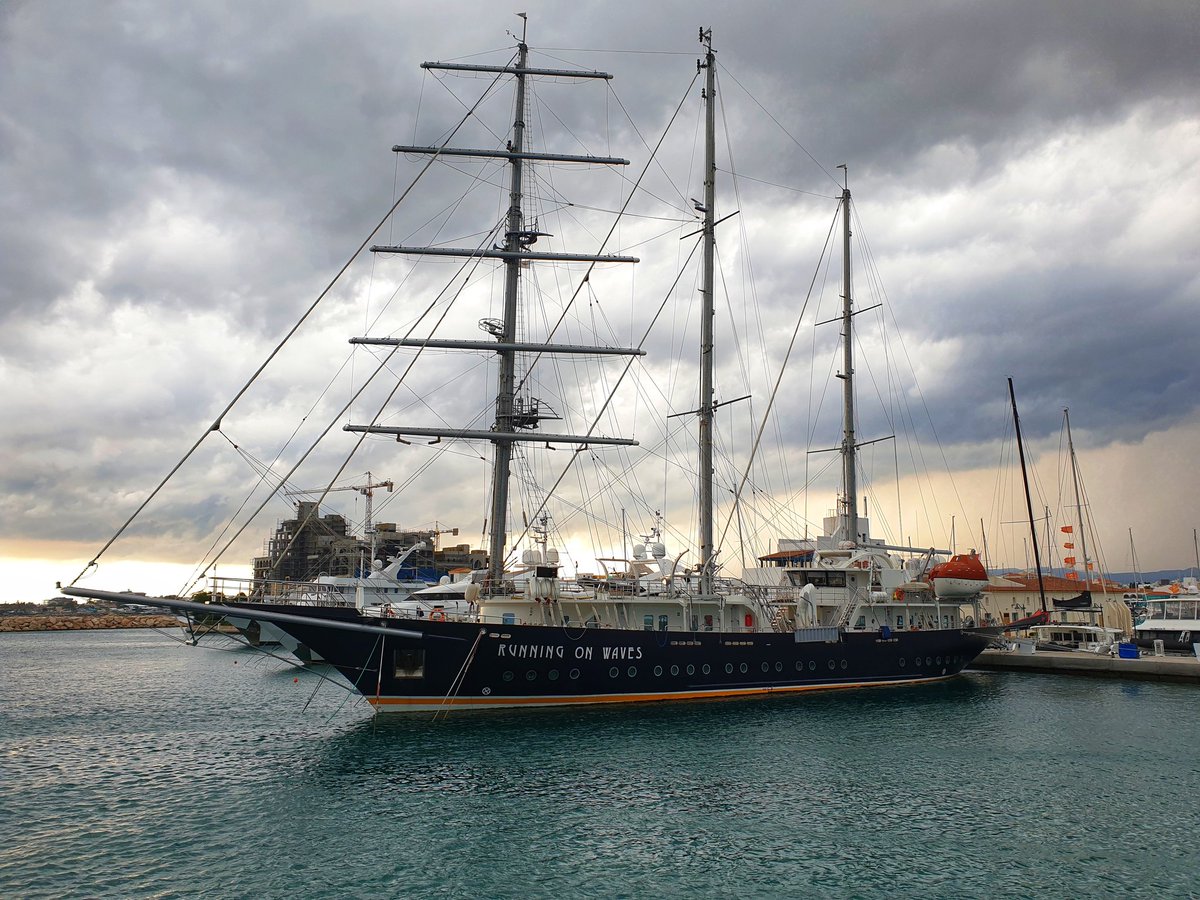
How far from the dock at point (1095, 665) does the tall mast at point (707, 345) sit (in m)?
22.7

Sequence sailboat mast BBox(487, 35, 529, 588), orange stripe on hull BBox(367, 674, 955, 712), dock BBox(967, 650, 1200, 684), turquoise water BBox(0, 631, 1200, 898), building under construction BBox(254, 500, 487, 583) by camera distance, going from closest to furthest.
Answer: turquoise water BBox(0, 631, 1200, 898)
orange stripe on hull BBox(367, 674, 955, 712)
sailboat mast BBox(487, 35, 529, 588)
dock BBox(967, 650, 1200, 684)
building under construction BBox(254, 500, 487, 583)

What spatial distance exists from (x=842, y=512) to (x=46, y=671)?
50652 mm

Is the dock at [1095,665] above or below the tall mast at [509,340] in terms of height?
below

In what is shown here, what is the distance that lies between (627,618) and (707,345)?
12317 mm

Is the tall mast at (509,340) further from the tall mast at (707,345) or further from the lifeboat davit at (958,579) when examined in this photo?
the lifeboat davit at (958,579)

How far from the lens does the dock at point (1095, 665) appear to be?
36.7 m

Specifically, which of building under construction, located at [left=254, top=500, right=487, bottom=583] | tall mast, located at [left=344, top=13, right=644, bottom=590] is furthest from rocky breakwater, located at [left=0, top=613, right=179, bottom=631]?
tall mast, located at [left=344, top=13, right=644, bottom=590]

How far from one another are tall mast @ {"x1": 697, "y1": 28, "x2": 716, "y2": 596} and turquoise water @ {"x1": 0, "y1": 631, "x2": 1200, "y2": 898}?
6.60 m

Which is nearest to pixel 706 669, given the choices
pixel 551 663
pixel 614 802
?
pixel 551 663

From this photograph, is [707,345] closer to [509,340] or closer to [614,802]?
[509,340]

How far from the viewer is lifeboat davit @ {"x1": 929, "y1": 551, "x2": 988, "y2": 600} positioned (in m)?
37.7

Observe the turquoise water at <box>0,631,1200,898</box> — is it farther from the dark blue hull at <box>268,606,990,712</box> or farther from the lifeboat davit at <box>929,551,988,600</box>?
the lifeboat davit at <box>929,551,988,600</box>

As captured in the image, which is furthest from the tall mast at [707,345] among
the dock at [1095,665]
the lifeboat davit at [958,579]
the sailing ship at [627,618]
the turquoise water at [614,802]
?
the dock at [1095,665]

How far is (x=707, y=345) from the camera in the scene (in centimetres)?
3366
